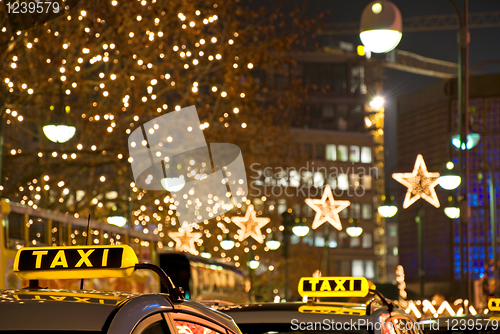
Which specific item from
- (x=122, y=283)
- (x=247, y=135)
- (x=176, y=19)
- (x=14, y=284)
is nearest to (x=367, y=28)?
(x=14, y=284)

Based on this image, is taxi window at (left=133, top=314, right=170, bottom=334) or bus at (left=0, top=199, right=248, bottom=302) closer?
A: taxi window at (left=133, top=314, right=170, bottom=334)

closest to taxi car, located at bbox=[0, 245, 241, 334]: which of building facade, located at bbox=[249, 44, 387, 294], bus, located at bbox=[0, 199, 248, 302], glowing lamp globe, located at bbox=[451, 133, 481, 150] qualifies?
bus, located at bbox=[0, 199, 248, 302]

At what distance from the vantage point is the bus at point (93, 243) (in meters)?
13.4

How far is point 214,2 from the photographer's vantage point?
21.8 metres

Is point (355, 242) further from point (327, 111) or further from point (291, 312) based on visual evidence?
point (291, 312)

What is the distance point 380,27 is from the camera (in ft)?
33.1

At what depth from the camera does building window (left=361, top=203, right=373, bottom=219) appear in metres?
104

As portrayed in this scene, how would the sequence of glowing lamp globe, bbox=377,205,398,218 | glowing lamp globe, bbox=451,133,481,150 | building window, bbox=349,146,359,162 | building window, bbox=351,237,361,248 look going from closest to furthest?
1. glowing lamp globe, bbox=451,133,481,150
2. glowing lamp globe, bbox=377,205,398,218
3. building window, bbox=349,146,359,162
4. building window, bbox=351,237,361,248

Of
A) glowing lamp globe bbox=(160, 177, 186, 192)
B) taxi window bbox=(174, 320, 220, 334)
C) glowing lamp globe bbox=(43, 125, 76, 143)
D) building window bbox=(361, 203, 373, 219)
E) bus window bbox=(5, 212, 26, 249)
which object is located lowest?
taxi window bbox=(174, 320, 220, 334)

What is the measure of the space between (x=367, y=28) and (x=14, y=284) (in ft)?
22.6

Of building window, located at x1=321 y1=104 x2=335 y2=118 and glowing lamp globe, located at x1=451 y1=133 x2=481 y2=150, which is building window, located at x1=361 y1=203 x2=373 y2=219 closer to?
building window, located at x1=321 y1=104 x2=335 y2=118

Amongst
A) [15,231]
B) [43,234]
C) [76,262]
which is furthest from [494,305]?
[43,234]

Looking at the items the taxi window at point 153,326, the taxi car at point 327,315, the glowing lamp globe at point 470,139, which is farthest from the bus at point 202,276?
the taxi window at point 153,326

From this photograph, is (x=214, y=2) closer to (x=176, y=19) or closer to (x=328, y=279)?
(x=176, y=19)
